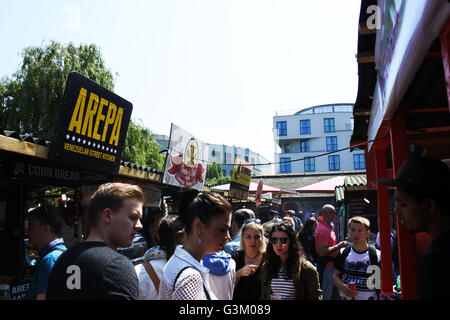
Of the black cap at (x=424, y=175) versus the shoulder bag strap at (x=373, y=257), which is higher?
the black cap at (x=424, y=175)

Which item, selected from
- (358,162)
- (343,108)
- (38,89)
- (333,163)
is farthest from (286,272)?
(343,108)

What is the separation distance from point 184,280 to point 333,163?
2329 inches

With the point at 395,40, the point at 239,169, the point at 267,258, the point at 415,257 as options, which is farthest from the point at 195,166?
the point at 395,40

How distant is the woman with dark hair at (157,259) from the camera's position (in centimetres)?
277

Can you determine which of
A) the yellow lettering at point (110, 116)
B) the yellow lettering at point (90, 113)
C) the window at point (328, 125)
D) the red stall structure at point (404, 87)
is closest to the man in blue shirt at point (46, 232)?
the yellow lettering at point (90, 113)

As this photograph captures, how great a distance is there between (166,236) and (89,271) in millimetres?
1684

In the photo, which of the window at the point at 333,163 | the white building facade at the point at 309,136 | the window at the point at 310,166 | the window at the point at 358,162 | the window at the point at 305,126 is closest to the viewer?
the window at the point at 358,162

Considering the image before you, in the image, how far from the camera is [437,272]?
1487mm

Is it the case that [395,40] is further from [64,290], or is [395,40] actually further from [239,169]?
[239,169]

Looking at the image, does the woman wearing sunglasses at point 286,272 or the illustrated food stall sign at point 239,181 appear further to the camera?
the illustrated food stall sign at point 239,181

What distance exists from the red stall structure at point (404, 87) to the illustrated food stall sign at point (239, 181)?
938 centimetres

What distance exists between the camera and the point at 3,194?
23.2 feet

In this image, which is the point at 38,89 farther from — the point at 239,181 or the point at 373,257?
the point at 373,257

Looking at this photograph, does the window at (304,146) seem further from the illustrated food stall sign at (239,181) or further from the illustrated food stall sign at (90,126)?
the illustrated food stall sign at (90,126)
